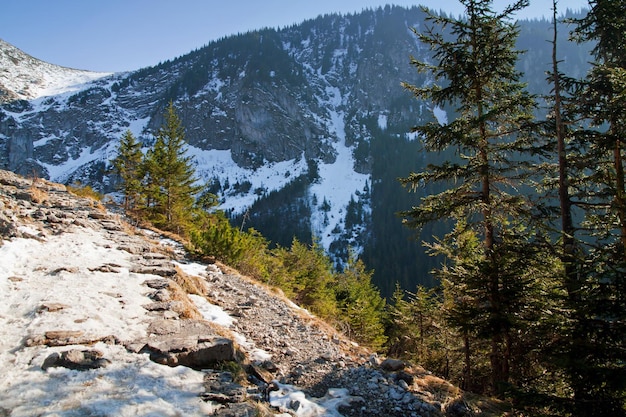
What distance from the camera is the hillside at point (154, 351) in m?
4.14

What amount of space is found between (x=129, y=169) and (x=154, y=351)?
24.5 metres

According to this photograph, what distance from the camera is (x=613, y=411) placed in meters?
4.77

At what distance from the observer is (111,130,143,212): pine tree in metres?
24.2

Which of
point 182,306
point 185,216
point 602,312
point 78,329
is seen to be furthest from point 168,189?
point 602,312

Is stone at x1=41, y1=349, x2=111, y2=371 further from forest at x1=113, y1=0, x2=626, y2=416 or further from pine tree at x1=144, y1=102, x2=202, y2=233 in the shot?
pine tree at x1=144, y1=102, x2=202, y2=233

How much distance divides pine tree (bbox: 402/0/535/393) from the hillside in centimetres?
218

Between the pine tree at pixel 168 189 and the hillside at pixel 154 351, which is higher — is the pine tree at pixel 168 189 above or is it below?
above

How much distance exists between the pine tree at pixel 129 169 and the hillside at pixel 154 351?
1456 cm

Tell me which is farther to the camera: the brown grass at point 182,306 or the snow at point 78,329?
the brown grass at point 182,306

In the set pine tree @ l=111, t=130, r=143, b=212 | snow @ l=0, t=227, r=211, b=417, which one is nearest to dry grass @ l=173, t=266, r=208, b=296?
snow @ l=0, t=227, r=211, b=417

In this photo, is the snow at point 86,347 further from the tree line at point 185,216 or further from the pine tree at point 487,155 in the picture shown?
the tree line at point 185,216

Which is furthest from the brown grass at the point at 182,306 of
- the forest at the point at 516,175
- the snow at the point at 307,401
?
the forest at the point at 516,175

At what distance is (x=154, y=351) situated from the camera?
5148 mm

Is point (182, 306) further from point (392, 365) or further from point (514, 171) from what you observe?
point (514, 171)
